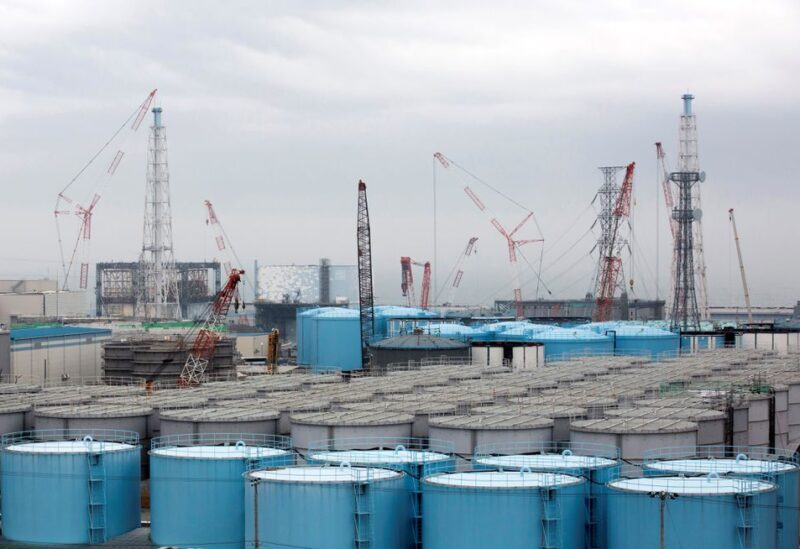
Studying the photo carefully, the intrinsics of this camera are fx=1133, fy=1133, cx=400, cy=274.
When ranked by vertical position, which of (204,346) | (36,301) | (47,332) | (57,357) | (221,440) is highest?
(36,301)

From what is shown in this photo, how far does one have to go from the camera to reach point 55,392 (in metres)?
41.8

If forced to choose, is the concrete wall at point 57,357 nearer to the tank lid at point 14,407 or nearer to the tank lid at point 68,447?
the tank lid at point 14,407

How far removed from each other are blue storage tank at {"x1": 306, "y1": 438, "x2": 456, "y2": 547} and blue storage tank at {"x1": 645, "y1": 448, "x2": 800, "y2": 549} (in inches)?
193

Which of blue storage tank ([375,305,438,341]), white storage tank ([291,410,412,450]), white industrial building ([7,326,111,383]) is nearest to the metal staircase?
white storage tank ([291,410,412,450])

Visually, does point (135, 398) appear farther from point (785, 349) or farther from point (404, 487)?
point (785, 349)

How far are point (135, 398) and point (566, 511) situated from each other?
1954 centimetres

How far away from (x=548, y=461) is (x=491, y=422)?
9.80 feet

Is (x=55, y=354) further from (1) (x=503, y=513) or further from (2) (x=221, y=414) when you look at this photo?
(1) (x=503, y=513)

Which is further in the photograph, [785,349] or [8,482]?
[785,349]

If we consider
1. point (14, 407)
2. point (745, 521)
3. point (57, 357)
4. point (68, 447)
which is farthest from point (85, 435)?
point (57, 357)

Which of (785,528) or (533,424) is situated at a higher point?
(533,424)

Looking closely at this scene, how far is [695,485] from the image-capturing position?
2308 cm

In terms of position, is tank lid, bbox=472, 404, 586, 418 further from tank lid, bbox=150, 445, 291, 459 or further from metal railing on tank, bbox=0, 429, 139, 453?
metal railing on tank, bbox=0, 429, 139, 453

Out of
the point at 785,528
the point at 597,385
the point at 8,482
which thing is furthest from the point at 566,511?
the point at 597,385
